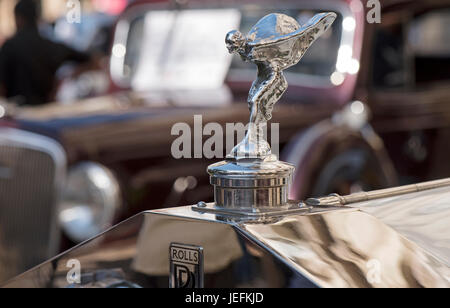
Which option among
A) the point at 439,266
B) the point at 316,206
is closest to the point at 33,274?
the point at 316,206

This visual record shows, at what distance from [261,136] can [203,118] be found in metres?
2.29

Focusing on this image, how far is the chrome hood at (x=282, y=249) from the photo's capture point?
1.12 m

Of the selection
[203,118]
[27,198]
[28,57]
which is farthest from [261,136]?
[28,57]

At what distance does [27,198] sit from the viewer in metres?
3.59

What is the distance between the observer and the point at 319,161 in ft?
11.9

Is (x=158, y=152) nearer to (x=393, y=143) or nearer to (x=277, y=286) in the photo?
(x=393, y=143)

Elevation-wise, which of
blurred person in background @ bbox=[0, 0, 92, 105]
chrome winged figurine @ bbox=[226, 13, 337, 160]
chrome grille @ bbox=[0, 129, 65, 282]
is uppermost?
blurred person in background @ bbox=[0, 0, 92, 105]

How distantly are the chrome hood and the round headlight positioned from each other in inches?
72.9

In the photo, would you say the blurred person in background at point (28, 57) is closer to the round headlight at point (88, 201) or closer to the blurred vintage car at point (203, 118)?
the blurred vintage car at point (203, 118)

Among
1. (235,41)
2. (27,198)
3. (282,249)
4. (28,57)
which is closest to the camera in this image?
(282,249)

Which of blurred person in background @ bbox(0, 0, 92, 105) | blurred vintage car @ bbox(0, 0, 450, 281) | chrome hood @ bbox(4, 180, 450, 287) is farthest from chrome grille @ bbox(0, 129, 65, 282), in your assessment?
chrome hood @ bbox(4, 180, 450, 287)

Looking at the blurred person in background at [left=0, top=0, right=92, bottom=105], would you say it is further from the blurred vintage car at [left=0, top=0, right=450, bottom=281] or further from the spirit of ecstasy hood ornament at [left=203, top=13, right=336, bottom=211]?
the spirit of ecstasy hood ornament at [left=203, top=13, right=336, bottom=211]

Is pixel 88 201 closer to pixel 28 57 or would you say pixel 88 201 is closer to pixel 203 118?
pixel 203 118

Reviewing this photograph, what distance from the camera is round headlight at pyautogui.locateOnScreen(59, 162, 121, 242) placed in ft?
10.9
